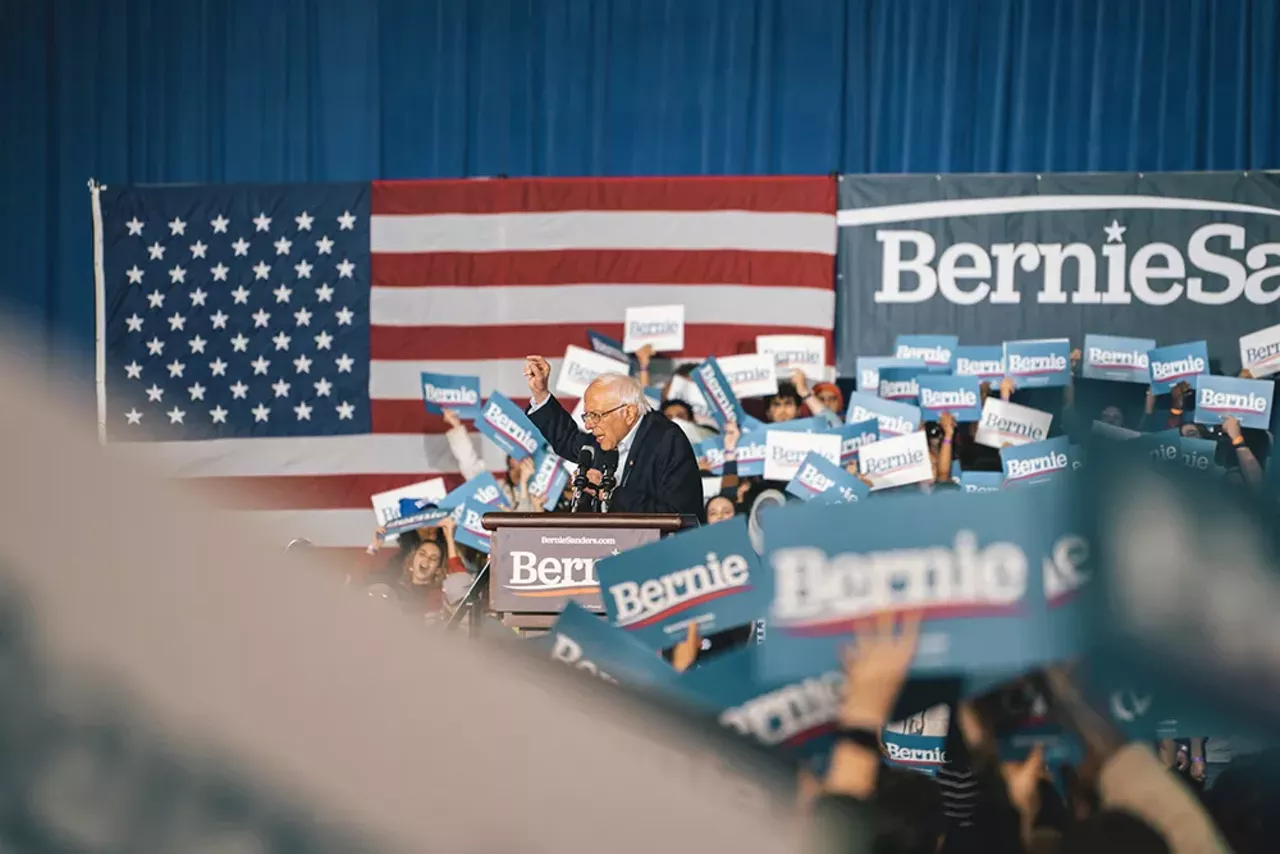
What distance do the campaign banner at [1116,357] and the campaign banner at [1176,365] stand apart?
139mm

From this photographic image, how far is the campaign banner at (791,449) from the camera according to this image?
727 cm

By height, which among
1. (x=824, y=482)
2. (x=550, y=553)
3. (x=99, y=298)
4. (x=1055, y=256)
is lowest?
(x=824, y=482)

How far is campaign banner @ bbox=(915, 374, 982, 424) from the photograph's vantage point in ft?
24.5

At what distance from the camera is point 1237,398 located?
287 inches

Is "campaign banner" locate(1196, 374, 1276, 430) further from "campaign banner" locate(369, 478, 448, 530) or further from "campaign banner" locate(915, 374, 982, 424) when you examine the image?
"campaign banner" locate(369, 478, 448, 530)

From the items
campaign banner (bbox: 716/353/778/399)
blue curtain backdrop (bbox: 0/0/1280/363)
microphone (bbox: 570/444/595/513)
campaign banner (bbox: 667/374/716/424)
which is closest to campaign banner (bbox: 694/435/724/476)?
campaign banner (bbox: 667/374/716/424)

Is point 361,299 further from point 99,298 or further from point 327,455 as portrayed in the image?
point 99,298

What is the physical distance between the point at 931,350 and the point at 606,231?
7.08 feet

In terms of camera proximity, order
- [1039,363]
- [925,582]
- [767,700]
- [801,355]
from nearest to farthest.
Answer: [925,582], [767,700], [1039,363], [801,355]

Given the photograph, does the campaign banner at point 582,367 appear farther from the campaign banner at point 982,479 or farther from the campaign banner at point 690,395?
the campaign banner at point 982,479

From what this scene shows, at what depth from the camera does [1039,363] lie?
775cm

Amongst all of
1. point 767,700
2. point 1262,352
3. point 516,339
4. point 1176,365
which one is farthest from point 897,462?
point 767,700

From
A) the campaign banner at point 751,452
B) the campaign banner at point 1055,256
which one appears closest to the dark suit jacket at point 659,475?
the campaign banner at point 751,452

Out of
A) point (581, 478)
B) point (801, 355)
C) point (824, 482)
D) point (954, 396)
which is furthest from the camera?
point (801, 355)
